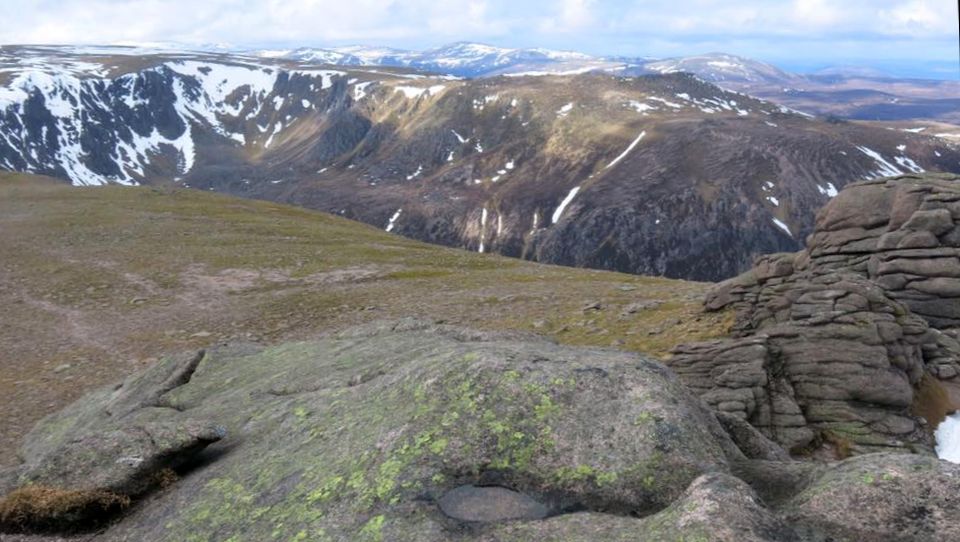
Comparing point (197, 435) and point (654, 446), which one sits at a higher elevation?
point (654, 446)

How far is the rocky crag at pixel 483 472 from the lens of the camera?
7965mm

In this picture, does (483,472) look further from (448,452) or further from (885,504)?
(885,504)

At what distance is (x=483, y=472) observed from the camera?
30.6ft

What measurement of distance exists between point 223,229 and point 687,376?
195 ft

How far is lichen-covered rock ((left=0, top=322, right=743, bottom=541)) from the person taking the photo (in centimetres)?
883

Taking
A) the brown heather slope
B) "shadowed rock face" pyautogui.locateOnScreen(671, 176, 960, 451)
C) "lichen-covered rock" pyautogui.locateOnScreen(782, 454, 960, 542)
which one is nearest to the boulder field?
"lichen-covered rock" pyautogui.locateOnScreen(782, 454, 960, 542)

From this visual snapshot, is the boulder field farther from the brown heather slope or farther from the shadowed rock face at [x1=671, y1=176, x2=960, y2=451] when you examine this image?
the brown heather slope

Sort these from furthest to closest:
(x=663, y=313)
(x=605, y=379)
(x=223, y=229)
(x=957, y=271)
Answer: (x=223, y=229) < (x=663, y=313) < (x=957, y=271) < (x=605, y=379)

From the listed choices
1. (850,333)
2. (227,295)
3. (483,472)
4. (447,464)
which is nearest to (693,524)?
(483,472)

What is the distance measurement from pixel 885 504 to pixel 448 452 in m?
5.84

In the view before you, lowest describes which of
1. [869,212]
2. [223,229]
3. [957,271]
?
[223,229]

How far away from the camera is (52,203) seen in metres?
80.4

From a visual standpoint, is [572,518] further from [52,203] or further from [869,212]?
[52,203]

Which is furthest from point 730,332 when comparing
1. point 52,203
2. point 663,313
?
point 52,203
